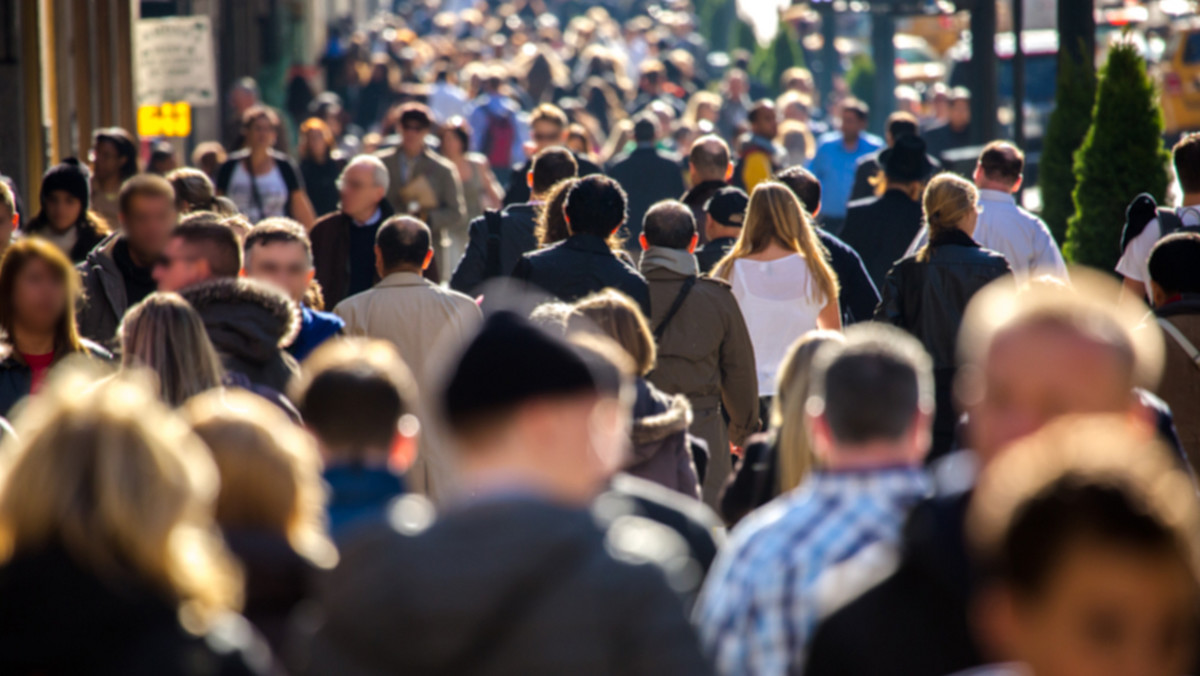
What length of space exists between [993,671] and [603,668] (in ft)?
2.05

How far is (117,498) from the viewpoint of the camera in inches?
118

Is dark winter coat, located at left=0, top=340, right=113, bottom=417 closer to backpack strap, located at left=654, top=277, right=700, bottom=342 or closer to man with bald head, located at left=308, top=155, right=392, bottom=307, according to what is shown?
backpack strap, located at left=654, top=277, right=700, bottom=342

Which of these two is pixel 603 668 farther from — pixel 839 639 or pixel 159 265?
pixel 159 265

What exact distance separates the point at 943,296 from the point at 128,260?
374cm

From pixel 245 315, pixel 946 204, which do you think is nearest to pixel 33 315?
pixel 245 315

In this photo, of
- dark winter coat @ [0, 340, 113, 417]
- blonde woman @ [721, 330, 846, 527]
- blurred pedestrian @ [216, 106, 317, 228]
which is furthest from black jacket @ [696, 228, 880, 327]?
blurred pedestrian @ [216, 106, 317, 228]

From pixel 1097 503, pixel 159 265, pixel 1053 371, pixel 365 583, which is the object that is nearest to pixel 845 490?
pixel 1053 371

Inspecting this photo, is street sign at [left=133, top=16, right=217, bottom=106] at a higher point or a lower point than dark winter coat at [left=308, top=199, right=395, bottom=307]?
higher

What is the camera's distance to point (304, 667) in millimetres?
2922

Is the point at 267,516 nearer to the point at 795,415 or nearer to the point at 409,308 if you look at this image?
the point at 795,415

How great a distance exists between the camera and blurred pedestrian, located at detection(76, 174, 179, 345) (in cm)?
789

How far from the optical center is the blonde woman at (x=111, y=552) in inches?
111

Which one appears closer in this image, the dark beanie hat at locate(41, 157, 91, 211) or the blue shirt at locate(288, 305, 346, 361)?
the blue shirt at locate(288, 305, 346, 361)

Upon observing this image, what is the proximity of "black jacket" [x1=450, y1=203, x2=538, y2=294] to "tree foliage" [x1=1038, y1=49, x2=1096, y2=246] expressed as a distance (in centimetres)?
556
